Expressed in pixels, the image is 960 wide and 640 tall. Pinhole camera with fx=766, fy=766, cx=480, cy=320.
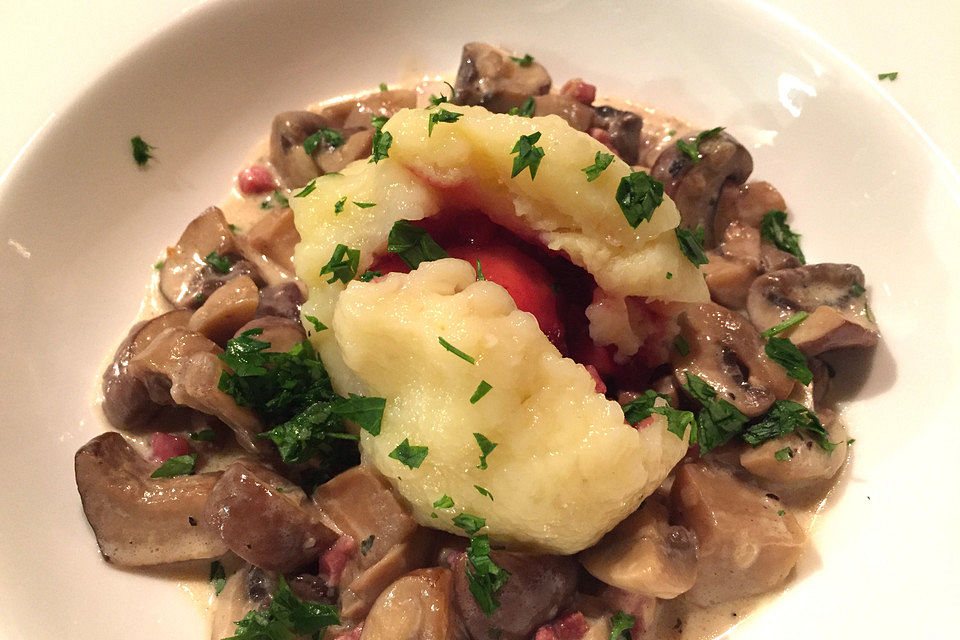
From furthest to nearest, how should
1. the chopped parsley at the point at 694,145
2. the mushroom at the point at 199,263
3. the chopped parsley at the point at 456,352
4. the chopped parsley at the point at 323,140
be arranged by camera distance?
the chopped parsley at the point at 323,140 < the mushroom at the point at 199,263 < the chopped parsley at the point at 694,145 < the chopped parsley at the point at 456,352

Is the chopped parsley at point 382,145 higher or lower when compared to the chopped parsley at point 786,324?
higher

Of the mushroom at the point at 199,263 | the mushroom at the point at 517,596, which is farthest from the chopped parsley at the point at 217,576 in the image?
the mushroom at the point at 199,263

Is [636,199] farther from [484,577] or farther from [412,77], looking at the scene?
[412,77]

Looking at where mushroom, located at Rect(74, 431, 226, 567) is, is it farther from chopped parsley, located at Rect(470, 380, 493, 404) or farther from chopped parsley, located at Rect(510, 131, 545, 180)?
chopped parsley, located at Rect(510, 131, 545, 180)

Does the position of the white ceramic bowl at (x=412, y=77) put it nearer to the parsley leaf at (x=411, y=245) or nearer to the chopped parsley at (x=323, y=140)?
the chopped parsley at (x=323, y=140)

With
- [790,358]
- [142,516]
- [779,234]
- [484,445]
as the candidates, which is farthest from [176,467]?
[779,234]

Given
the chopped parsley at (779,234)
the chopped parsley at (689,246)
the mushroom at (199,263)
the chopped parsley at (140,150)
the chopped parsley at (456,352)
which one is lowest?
the mushroom at (199,263)
